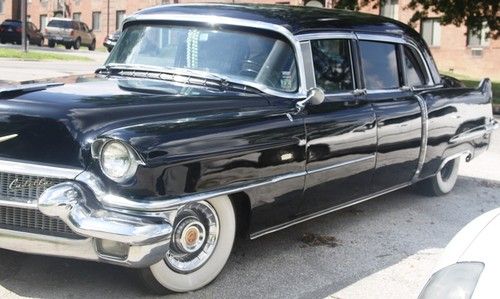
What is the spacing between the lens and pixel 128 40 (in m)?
5.08

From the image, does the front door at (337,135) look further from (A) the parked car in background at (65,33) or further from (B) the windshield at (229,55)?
(A) the parked car in background at (65,33)

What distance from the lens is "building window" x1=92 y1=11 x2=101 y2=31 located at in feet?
166

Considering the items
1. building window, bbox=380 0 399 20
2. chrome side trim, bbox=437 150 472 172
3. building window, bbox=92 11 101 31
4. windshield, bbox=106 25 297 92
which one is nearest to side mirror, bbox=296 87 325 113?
windshield, bbox=106 25 297 92

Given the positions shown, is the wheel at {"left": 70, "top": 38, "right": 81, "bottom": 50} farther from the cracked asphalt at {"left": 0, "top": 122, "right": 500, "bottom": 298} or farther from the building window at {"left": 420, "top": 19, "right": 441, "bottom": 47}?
the cracked asphalt at {"left": 0, "top": 122, "right": 500, "bottom": 298}

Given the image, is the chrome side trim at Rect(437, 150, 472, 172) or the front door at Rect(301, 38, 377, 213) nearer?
the front door at Rect(301, 38, 377, 213)

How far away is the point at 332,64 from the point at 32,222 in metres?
2.48

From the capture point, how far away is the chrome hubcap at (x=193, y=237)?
3.67 m

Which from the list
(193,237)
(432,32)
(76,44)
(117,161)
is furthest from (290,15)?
(76,44)

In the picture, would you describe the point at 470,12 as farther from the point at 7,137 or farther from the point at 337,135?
the point at 7,137

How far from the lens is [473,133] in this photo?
6551mm

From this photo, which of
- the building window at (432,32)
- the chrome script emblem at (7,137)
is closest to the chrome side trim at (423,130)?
the chrome script emblem at (7,137)

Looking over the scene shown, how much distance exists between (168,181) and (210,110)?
0.65 meters

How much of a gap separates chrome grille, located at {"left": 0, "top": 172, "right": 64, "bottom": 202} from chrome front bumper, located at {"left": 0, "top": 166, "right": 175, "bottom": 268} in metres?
0.05

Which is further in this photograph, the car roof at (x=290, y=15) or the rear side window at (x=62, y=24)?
the rear side window at (x=62, y=24)
